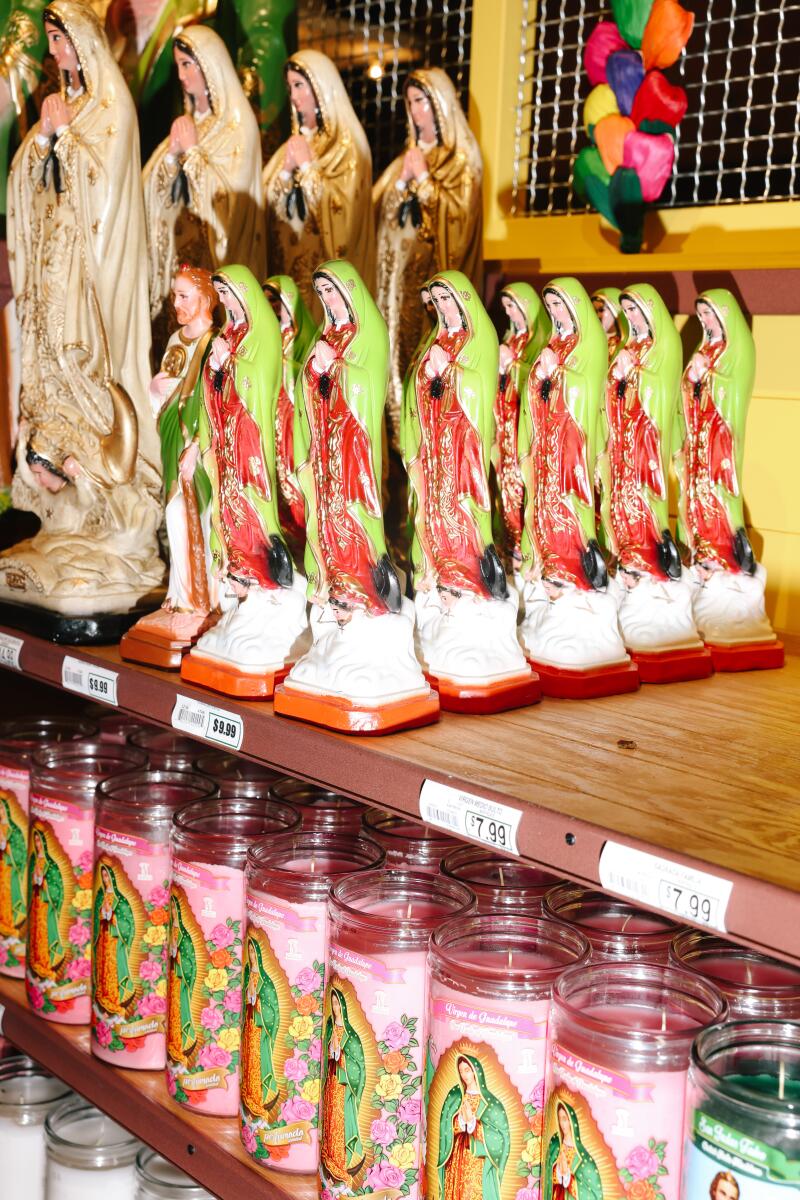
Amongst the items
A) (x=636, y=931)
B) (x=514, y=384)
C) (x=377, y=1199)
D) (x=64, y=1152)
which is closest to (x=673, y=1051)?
(x=636, y=931)

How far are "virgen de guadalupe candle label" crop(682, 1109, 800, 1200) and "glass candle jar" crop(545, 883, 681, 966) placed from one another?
0.54 feet

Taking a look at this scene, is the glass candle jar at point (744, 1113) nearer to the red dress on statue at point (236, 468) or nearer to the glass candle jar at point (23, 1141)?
the red dress on statue at point (236, 468)

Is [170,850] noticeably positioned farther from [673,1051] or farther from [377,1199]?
[673,1051]

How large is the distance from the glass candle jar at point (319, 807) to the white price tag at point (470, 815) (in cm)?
25

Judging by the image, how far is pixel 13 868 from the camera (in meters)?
1.64

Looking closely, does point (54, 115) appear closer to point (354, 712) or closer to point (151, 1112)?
point (354, 712)

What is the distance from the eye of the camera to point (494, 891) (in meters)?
1.13

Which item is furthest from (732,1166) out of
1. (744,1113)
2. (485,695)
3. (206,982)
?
(206,982)

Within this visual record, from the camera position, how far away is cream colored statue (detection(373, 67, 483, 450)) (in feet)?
5.72

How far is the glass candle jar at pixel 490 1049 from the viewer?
0.96m

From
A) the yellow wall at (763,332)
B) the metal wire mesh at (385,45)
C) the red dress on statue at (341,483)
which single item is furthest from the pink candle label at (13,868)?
the metal wire mesh at (385,45)

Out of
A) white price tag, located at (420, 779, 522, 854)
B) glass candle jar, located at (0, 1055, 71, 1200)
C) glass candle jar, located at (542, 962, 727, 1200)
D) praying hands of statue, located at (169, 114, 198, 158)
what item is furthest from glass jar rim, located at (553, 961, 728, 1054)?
praying hands of statue, located at (169, 114, 198, 158)

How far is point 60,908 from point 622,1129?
0.82 metres

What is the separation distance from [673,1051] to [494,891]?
29cm
